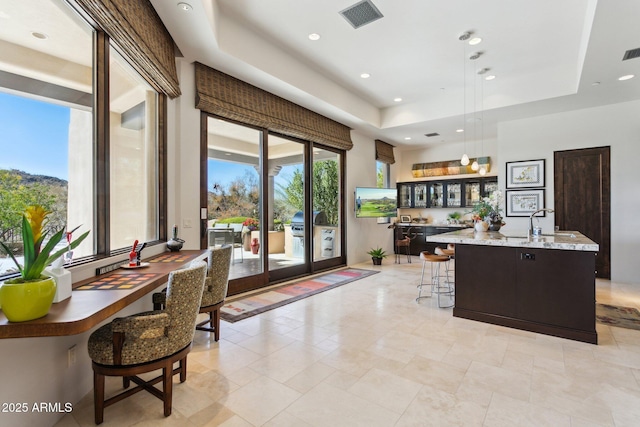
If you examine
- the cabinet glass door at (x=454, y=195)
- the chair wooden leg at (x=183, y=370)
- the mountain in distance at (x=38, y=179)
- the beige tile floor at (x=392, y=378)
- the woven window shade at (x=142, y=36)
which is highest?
the woven window shade at (x=142, y=36)

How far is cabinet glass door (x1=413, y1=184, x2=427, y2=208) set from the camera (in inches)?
355

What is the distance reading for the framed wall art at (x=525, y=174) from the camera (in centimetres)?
616

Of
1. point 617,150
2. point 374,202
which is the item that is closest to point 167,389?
point 374,202

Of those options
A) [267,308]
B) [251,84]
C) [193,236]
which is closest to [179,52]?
[251,84]

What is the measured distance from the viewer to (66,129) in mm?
2279

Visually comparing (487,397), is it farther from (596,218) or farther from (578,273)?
(596,218)

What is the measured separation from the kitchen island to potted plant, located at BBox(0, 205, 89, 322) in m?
3.48

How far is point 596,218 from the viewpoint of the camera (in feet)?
18.8

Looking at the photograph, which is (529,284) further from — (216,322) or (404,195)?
(404,195)

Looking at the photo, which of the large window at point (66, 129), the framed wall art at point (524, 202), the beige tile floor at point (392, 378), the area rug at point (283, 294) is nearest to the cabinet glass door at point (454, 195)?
the framed wall art at point (524, 202)

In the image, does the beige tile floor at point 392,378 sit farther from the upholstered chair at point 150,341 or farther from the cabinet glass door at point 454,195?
the cabinet glass door at point 454,195

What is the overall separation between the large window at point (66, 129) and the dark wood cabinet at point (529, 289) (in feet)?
12.1

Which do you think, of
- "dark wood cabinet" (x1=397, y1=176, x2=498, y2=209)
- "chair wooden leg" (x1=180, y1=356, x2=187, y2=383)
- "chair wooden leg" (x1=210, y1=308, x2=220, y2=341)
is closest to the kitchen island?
"chair wooden leg" (x1=210, y1=308, x2=220, y2=341)

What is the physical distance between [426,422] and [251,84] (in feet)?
14.9
